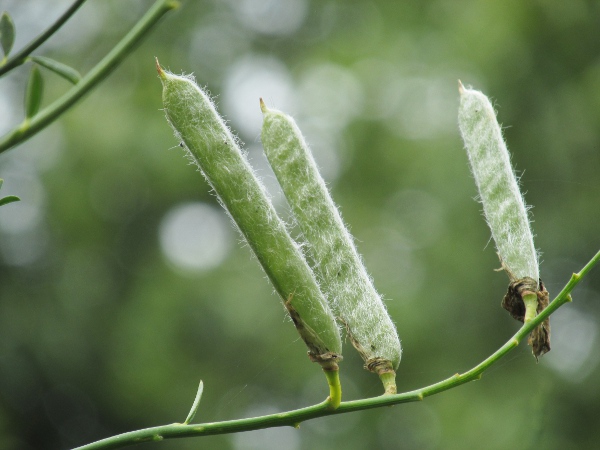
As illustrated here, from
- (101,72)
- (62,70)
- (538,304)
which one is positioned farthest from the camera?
(538,304)

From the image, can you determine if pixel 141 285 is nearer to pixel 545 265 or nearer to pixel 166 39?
pixel 166 39

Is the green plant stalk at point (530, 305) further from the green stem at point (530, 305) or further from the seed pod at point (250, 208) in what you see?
the seed pod at point (250, 208)

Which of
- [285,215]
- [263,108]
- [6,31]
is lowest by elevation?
[285,215]

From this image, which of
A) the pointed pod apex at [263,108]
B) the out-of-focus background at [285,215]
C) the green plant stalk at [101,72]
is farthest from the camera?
the out-of-focus background at [285,215]

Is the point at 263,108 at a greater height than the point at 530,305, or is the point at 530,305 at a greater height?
the point at 263,108

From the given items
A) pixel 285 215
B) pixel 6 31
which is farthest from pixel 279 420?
pixel 285 215

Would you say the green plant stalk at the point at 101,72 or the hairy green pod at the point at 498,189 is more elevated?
the green plant stalk at the point at 101,72

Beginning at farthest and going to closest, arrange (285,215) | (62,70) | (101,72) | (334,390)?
(285,215) < (334,390) < (62,70) < (101,72)

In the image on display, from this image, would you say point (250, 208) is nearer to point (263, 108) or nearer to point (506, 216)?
point (263, 108)

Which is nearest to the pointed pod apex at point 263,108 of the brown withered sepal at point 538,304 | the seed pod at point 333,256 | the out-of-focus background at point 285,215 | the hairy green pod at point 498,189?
the seed pod at point 333,256
